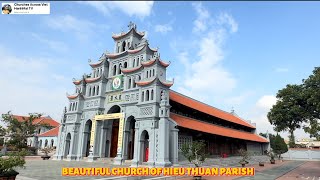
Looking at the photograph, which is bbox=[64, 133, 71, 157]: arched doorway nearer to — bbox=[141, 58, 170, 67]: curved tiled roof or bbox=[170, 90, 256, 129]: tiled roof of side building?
bbox=[141, 58, 170, 67]: curved tiled roof

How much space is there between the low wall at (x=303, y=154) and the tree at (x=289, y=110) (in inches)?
1334

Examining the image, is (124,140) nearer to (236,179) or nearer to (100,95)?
(100,95)

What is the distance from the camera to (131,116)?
1070 inches

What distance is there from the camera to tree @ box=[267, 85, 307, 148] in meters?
22.0

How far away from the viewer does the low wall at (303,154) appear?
50.6m

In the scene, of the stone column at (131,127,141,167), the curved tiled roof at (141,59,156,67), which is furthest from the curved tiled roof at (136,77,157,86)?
the stone column at (131,127,141,167)

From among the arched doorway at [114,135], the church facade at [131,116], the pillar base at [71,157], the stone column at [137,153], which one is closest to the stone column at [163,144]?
the church facade at [131,116]

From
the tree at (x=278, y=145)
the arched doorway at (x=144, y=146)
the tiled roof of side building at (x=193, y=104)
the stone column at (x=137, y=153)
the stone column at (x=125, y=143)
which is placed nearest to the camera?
the stone column at (x=137, y=153)

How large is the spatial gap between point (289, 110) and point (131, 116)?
1640 cm

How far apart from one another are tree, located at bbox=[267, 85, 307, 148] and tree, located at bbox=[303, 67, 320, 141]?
0.52 metres

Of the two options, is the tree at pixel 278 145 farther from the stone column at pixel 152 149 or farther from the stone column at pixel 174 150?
the stone column at pixel 152 149

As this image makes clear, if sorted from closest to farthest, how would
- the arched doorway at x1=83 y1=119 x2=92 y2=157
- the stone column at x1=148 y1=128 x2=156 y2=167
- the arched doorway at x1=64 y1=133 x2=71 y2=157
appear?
the stone column at x1=148 y1=128 x2=156 y2=167 → the arched doorway at x1=83 y1=119 x2=92 y2=157 → the arched doorway at x1=64 y1=133 x2=71 y2=157

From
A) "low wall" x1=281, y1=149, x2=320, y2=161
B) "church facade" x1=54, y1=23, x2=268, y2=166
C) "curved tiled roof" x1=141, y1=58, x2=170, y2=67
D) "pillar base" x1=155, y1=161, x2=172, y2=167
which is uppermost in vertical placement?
"curved tiled roof" x1=141, y1=58, x2=170, y2=67

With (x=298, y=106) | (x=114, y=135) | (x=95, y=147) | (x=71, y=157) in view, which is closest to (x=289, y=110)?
(x=298, y=106)
